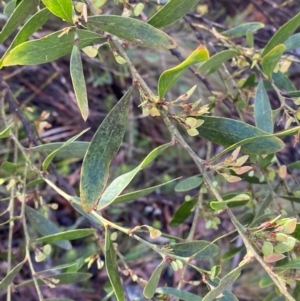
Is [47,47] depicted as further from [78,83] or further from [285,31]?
[285,31]

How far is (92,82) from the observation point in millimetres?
1985

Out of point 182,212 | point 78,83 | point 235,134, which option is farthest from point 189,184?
point 78,83

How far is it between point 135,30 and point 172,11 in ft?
0.25

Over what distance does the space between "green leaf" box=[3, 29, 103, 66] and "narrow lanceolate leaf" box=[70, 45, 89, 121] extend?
0.01 metres

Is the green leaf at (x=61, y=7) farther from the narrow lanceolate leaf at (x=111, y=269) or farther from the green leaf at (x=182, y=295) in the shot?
the green leaf at (x=182, y=295)

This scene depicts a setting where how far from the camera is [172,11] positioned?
57 cm

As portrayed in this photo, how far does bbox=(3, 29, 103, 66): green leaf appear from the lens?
1.56ft

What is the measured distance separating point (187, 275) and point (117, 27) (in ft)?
4.99

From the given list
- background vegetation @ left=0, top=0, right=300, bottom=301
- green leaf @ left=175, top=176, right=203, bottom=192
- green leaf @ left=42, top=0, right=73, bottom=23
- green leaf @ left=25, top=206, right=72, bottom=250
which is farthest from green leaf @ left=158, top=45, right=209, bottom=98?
green leaf @ left=25, top=206, right=72, bottom=250

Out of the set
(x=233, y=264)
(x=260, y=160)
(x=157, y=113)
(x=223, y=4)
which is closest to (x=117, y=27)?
(x=157, y=113)

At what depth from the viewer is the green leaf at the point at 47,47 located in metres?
0.47

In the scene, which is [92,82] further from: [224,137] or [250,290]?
[224,137]

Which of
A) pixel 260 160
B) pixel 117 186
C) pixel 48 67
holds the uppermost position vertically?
pixel 117 186

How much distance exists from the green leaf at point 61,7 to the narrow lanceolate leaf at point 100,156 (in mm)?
112
